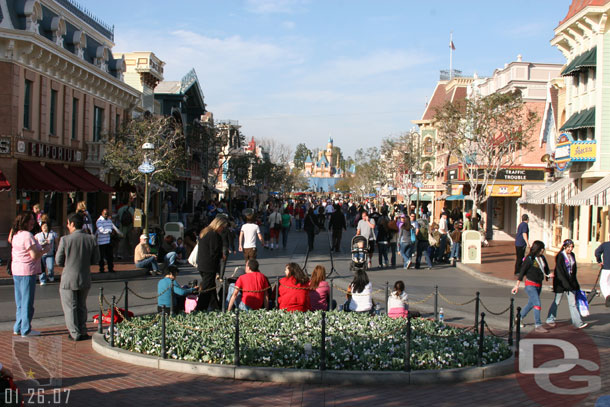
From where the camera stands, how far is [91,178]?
1060 inches

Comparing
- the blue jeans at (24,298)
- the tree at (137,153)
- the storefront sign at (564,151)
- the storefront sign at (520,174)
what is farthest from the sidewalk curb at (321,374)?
the storefront sign at (520,174)

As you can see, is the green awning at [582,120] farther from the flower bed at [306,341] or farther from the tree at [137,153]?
the tree at [137,153]

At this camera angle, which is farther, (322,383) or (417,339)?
(417,339)

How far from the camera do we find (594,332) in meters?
10.8

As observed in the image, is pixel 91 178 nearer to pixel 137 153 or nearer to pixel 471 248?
pixel 137 153

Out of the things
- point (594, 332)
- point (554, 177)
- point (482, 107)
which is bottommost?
point (594, 332)

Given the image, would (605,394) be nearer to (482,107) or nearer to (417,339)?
(417,339)

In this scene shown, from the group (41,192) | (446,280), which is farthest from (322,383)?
(41,192)

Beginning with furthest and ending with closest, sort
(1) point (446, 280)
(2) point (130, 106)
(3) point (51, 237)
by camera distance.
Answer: (2) point (130, 106), (1) point (446, 280), (3) point (51, 237)

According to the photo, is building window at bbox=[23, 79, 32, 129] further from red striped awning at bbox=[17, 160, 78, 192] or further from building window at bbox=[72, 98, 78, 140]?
building window at bbox=[72, 98, 78, 140]

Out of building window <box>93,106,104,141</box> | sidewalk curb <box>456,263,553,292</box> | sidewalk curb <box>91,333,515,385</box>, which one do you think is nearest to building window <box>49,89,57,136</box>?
building window <box>93,106,104,141</box>

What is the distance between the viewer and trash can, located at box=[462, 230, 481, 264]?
69.1ft

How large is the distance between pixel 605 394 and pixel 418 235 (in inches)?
514

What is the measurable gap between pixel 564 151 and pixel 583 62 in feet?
10.6
